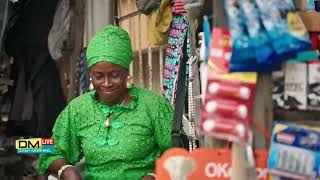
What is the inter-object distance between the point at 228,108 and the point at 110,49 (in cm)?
148

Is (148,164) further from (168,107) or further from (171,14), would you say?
(171,14)

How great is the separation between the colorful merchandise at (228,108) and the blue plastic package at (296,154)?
90 millimetres

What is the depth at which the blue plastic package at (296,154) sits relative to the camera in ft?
4.64

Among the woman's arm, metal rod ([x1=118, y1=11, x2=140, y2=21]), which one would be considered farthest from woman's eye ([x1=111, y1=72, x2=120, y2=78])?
metal rod ([x1=118, y1=11, x2=140, y2=21])

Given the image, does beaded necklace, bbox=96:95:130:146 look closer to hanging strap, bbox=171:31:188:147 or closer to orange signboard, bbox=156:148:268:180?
hanging strap, bbox=171:31:188:147

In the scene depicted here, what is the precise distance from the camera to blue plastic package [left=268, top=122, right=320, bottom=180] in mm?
1414

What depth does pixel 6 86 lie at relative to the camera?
4445 millimetres

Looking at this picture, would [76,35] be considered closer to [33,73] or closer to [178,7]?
[33,73]

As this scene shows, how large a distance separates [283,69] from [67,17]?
10.0ft

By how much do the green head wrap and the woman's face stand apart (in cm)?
3

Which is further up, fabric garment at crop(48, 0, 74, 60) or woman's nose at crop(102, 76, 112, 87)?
fabric garment at crop(48, 0, 74, 60)

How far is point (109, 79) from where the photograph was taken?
281 cm

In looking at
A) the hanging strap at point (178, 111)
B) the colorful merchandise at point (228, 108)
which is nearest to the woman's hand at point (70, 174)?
the hanging strap at point (178, 111)

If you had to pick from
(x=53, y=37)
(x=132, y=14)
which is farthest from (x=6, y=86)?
(x=132, y=14)
